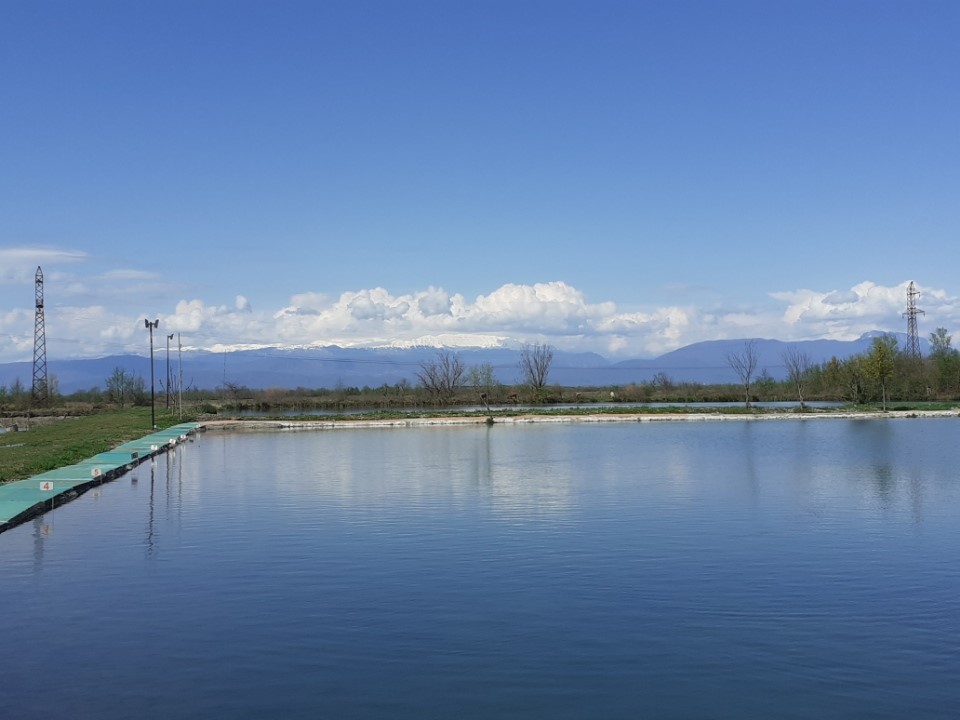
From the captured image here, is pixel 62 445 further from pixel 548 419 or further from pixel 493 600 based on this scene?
pixel 493 600

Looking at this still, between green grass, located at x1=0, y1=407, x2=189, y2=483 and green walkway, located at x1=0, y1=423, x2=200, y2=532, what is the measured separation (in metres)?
0.40

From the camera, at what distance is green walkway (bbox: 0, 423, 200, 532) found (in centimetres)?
1541

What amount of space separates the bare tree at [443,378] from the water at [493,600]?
53.8 meters

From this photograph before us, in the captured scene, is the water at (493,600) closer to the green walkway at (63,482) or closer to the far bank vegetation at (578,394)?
the green walkway at (63,482)

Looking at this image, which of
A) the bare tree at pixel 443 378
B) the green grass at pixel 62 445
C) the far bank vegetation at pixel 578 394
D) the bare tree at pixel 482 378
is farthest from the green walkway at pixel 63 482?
the bare tree at pixel 443 378

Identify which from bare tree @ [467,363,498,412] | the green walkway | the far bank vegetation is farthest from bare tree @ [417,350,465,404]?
the green walkway

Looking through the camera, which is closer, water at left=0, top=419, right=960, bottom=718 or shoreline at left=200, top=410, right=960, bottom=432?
water at left=0, top=419, right=960, bottom=718

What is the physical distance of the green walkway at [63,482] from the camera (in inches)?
607

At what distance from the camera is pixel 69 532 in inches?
559

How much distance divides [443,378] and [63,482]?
58.6 meters

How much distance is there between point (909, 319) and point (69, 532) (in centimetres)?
6478

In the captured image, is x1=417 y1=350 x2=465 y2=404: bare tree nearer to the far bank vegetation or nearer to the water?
the far bank vegetation

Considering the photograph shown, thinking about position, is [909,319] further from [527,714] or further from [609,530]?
[527,714]

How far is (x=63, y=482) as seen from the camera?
746 inches
